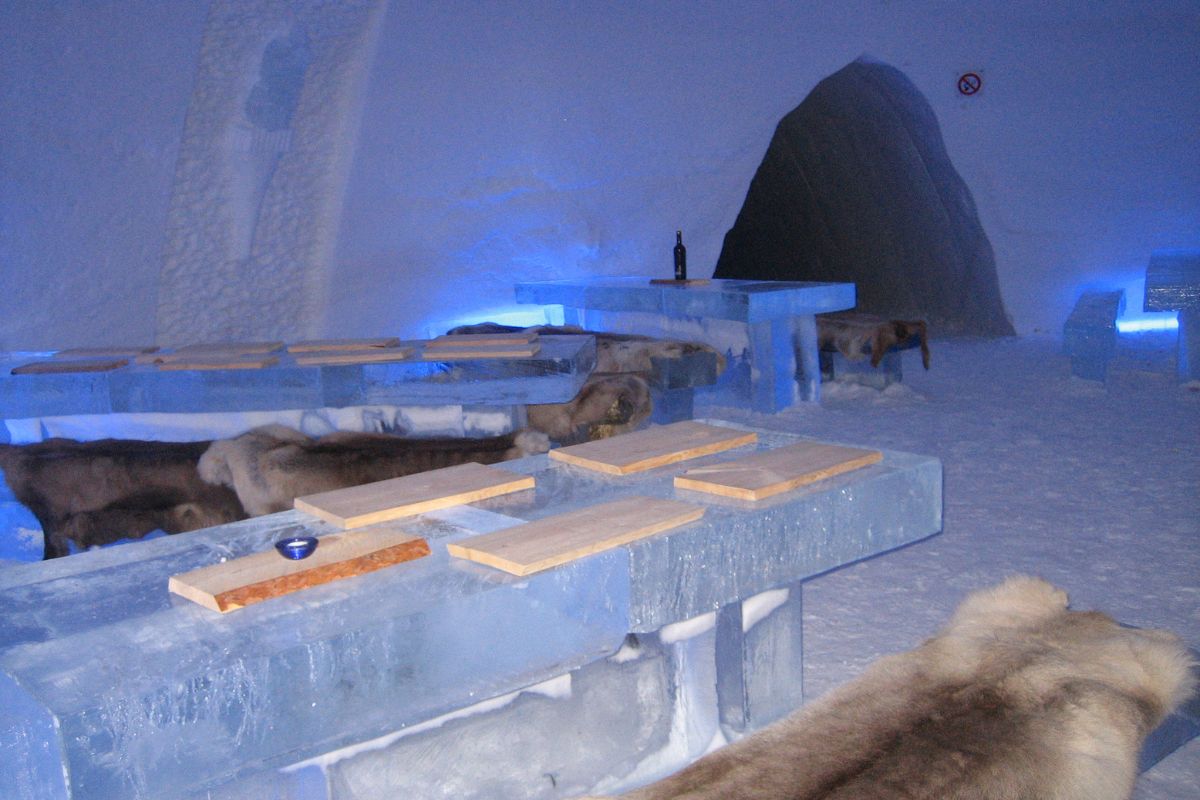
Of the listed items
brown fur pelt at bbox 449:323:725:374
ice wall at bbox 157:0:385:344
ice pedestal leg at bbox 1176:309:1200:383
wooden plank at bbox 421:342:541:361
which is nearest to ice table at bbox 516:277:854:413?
brown fur pelt at bbox 449:323:725:374

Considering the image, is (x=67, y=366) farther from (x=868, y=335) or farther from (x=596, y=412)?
(x=868, y=335)

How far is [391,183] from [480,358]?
3600 millimetres

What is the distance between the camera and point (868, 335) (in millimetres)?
6027

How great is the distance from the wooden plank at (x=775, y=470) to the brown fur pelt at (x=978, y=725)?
373 mm

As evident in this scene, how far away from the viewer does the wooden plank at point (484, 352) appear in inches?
136

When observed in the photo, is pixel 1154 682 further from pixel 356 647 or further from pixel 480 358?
pixel 480 358

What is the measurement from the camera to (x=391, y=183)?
6.68 meters

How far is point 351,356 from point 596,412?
890 mm

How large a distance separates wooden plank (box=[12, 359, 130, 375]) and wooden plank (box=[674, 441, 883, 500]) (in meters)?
2.33

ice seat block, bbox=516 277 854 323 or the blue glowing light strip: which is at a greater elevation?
ice seat block, bbox=516 277 854 323

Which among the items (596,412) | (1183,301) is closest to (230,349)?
(596,412)

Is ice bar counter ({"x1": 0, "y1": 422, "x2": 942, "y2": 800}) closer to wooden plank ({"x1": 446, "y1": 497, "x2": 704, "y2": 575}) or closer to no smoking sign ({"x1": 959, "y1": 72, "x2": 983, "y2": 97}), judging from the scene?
wooden plank ({"x1": 446, "y1": 497, "x2": 704, "y2": 575})

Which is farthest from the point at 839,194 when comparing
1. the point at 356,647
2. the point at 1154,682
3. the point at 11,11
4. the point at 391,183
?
the point at 356,647

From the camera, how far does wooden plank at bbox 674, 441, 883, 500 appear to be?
1.92 meters
